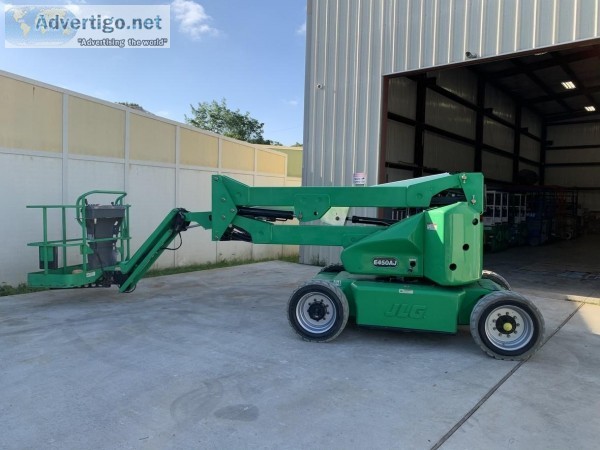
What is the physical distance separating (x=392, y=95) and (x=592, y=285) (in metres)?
7.85

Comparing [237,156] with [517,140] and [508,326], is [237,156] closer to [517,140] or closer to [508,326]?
[508,326]

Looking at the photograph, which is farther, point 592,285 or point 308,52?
point 308,52

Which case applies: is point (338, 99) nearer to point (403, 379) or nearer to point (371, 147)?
point (371, 147)

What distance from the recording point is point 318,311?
5.55 meters

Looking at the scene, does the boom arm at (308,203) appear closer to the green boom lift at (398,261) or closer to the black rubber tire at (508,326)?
the green boom lift at (398,261)

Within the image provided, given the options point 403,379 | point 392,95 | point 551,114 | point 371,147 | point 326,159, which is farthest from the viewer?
point 551,114

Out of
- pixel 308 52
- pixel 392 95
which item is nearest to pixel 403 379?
pixel 308 52

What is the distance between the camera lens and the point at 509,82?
68.7 ft

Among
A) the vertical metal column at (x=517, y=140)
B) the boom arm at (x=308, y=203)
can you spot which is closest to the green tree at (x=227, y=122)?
the vertical metal column at (x=517, y=140)

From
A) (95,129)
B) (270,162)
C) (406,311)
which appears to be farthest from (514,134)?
(406,311)

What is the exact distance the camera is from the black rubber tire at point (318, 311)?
5406 mm

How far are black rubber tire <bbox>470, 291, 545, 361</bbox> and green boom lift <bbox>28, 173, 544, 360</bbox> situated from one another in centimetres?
1

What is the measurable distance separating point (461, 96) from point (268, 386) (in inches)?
680

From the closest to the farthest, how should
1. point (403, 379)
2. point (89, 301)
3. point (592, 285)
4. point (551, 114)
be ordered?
point (403, 379), point (89, 301), point (592, 285), point (551, 114)
